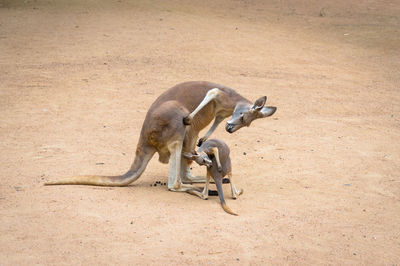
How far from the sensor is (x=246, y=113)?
5934 mm

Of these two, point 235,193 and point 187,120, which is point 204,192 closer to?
point 235,193

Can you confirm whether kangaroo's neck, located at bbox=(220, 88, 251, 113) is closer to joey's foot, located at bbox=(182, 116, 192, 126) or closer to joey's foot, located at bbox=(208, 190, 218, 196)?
joey's foot, located at bbox=(182, 116, 192, 126)

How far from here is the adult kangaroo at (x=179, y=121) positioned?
19.2 feet

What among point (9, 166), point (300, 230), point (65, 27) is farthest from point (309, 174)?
point (65, 27)

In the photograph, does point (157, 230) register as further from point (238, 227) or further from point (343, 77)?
point (343, 77)

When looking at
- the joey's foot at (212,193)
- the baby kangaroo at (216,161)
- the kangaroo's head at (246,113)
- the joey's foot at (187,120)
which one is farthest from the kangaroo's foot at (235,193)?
the joey's foot at (187,120)

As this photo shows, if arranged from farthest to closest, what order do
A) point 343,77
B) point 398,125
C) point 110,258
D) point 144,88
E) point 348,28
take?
point 348,28 < point 343,77 < point 144,88 < point 398,125 < point 110,258

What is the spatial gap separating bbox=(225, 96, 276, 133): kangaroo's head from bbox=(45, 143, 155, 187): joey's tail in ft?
2.91

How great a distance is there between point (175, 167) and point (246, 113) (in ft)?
3.06

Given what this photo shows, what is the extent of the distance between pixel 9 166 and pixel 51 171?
510 mm

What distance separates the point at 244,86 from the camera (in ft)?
32.4

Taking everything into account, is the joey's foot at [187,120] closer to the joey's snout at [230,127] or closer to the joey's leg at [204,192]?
the joey's snout at [230,127]

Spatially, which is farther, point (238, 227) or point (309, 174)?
point (309, 174)

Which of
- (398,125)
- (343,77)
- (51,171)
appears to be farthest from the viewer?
(343,77)
